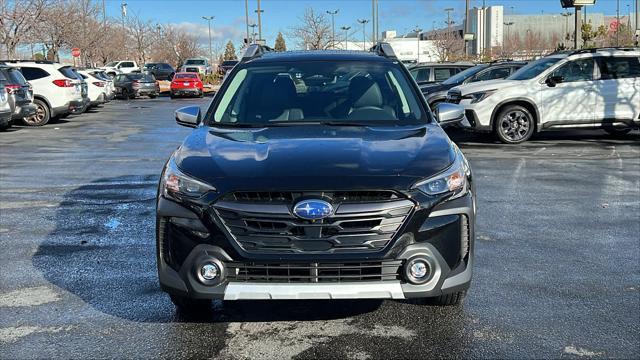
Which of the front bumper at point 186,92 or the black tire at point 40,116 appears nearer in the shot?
the black tire at point 40,116

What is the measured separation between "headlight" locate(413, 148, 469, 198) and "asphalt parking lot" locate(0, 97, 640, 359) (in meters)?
0.91

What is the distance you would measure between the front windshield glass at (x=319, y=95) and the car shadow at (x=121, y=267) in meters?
1.32

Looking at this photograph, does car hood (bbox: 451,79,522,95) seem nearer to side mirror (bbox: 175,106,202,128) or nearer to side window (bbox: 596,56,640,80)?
side window (bbox: 596,56,640,80)

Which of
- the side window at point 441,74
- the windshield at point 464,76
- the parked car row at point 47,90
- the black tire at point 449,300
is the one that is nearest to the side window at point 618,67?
the windshield at point 464,76

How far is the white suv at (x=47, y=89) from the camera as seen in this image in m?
19.1

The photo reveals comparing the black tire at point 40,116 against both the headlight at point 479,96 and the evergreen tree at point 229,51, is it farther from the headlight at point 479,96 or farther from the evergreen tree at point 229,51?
the evergreen tree at point 229,51

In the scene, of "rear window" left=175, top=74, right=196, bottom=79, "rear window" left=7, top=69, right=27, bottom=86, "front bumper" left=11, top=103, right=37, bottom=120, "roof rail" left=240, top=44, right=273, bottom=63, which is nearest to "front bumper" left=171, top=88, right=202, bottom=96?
"rear window" left=175, top=74, right=196, bottom=79

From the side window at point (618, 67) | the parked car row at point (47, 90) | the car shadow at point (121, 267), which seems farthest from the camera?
the parked car row at point (47, 90)

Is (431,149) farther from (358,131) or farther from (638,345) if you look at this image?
(638,345)

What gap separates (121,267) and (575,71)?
10638 millimetres

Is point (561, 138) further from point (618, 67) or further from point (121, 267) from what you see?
point (121, 267)

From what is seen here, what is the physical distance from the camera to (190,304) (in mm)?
4023

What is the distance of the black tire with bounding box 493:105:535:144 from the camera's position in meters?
13.0

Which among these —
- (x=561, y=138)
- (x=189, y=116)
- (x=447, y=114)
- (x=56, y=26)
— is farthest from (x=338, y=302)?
(x=56, y=26)
